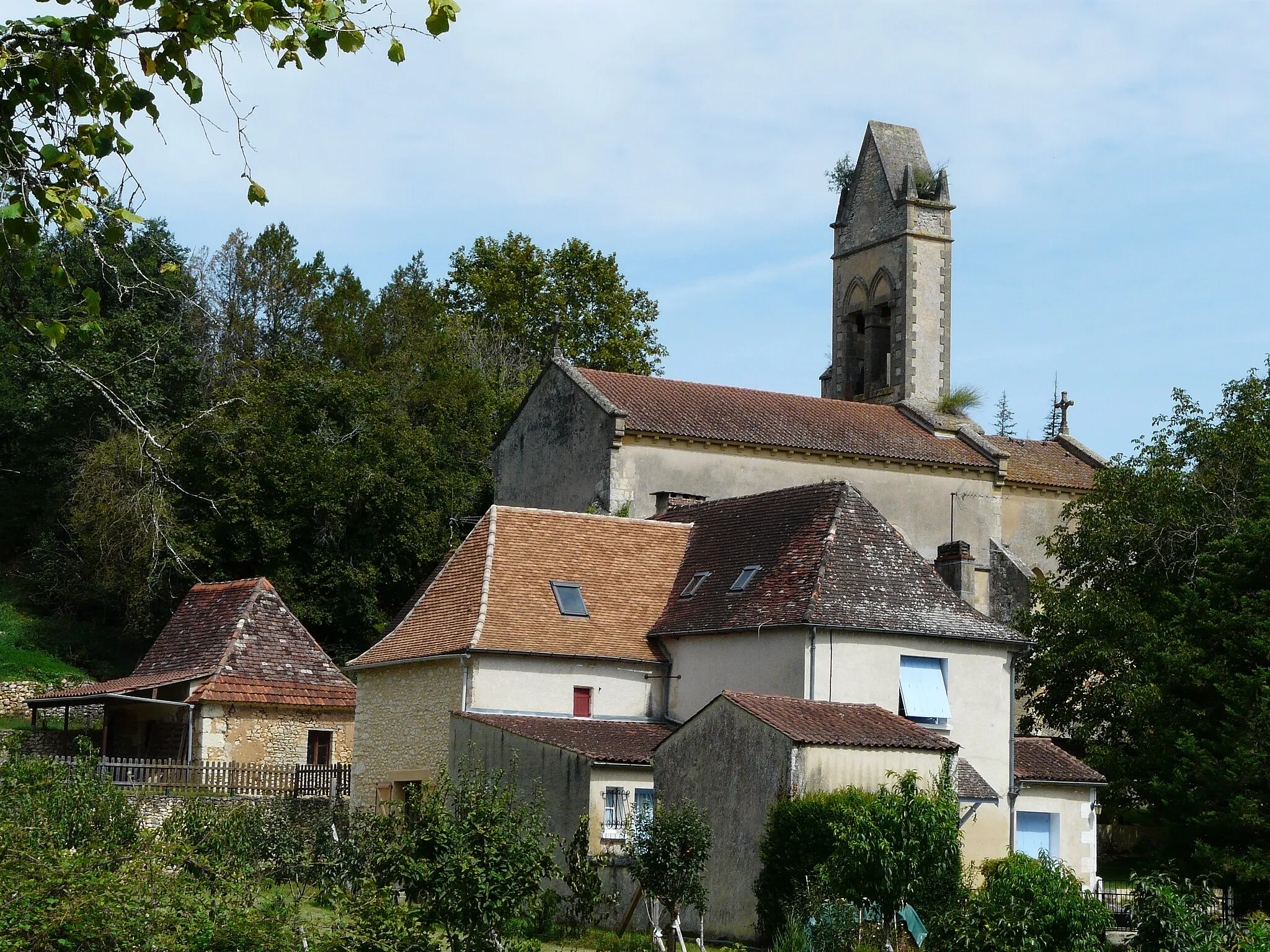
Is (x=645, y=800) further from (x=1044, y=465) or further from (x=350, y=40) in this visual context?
(x=1044, y=465)

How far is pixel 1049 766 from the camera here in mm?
27953

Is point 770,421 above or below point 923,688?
above

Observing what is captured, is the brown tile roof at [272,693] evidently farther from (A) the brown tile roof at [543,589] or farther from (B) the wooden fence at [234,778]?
(A) the brown tile roof at [543,589]

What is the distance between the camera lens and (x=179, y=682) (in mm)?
34312

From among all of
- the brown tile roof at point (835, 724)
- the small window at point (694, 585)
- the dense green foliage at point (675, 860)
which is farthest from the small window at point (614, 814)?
the small window at point (694, 585)

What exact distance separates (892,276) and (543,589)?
67.8 feet

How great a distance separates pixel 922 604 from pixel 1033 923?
12882 mm


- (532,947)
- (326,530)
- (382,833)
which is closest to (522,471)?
(326,530)

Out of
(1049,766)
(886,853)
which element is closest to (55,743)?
(1049,766)

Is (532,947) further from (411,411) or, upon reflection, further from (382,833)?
(411,411)

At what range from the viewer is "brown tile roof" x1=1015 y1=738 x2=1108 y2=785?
27234 millimetres

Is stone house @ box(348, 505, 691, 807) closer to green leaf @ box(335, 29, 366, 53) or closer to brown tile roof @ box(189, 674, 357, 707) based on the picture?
brown tile roof @ box(189, 674, 357, 707)

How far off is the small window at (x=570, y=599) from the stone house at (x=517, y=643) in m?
0.03

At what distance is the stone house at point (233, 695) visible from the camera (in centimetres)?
3400
